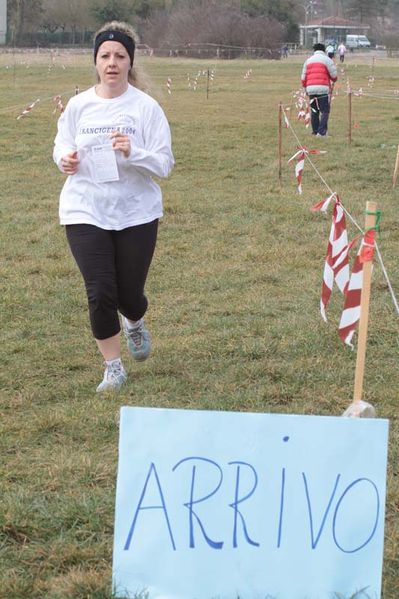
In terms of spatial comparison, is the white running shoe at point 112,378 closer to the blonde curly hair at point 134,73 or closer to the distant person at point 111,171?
the distant person at point 111,171

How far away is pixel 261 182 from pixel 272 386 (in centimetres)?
742

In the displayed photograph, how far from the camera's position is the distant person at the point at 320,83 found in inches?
663

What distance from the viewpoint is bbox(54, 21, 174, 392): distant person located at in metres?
4.67

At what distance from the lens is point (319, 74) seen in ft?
55.6

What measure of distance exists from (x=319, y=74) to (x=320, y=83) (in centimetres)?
15

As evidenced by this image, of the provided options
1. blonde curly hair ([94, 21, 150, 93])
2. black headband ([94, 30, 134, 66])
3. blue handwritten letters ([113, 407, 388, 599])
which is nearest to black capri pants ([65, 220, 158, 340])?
blonde curly hair ([94, 21, 150, 93])

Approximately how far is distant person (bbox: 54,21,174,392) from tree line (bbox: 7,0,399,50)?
57251mm

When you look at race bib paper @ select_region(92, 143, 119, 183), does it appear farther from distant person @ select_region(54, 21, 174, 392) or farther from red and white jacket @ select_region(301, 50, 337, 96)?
red and white jacket @ select_region(301, 50, 337, 96)

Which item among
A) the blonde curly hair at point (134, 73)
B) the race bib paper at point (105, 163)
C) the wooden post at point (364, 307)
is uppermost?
the blonde curly hair at point (134, 73)

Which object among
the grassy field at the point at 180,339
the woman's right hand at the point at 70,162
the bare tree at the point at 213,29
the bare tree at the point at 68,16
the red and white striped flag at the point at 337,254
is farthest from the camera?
the bare tree at the point at 68,16

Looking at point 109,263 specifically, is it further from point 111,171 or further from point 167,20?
point 167,20

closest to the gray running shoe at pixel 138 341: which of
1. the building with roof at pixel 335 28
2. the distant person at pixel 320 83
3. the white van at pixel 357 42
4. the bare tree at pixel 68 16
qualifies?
the distant person at pixel 320 83

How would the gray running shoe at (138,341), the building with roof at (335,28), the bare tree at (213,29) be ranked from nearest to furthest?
the gray running shoe at (138,341) < the bare tree at (213,29) < the building with roof at (335,28)

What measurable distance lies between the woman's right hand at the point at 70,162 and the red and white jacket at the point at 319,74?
1265cm
